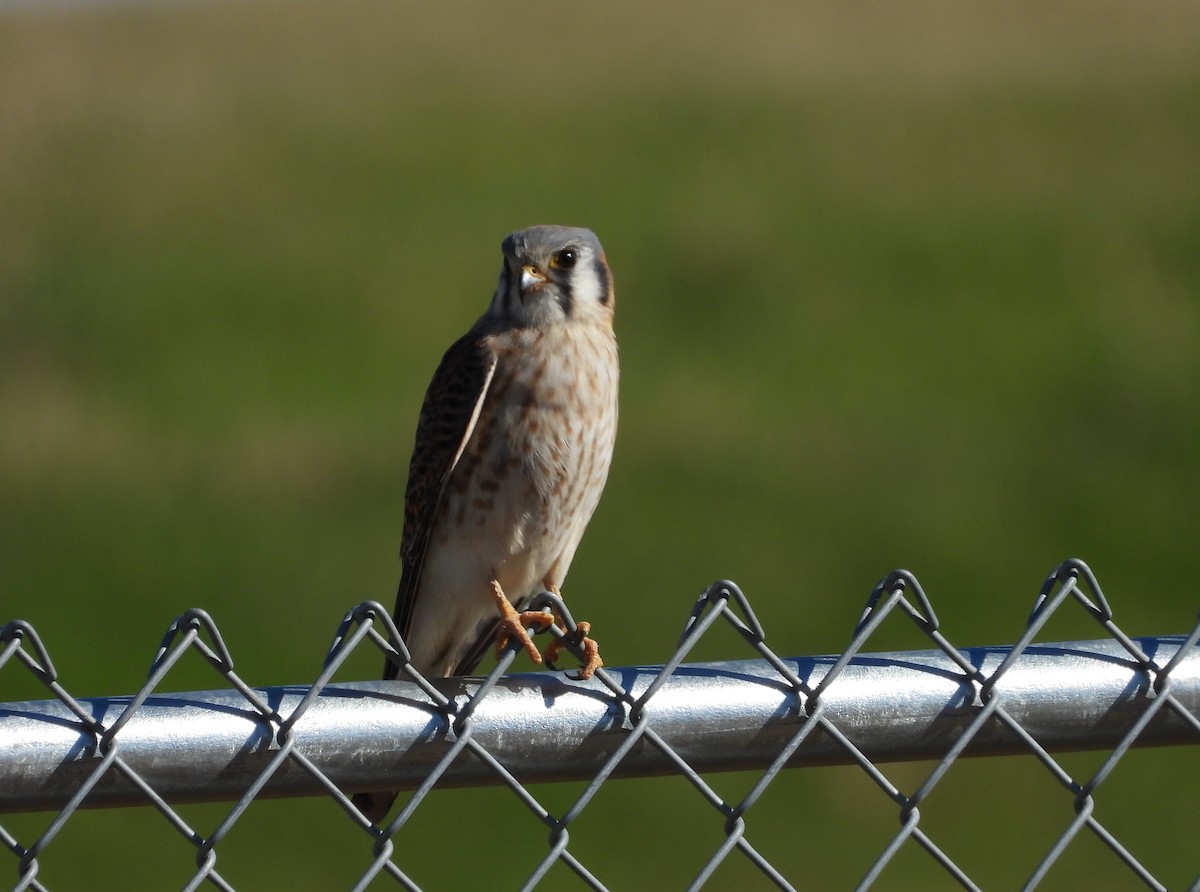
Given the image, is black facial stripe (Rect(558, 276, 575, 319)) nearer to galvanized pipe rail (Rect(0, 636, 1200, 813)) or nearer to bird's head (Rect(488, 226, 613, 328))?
bird's head (Rect(488, 226, 613, 328))

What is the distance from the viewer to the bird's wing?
351 centimetres

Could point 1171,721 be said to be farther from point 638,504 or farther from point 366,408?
point 366,408

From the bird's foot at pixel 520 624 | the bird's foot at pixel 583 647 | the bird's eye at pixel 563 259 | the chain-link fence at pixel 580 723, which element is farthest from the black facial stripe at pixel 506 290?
the chain-link fence at pixel 580 723

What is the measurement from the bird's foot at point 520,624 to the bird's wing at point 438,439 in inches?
14.9

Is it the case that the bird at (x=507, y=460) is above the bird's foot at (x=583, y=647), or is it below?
above

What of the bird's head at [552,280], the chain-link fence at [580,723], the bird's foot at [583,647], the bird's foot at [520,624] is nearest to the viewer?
the chain-link fence at [580,723]

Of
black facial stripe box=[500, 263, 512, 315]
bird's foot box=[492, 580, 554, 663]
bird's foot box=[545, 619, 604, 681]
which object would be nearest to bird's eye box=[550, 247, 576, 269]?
black facial stripe box=[500, 263, 512, 315]

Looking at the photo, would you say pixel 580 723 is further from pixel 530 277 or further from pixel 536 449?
pixel 530 277

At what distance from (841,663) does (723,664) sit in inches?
5.7

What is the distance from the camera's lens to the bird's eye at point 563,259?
3.72 meters

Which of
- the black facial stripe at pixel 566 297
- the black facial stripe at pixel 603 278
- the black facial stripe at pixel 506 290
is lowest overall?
the black facial stripe at pixel 506 290

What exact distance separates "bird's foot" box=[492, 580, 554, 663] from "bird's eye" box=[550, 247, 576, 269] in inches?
32.5

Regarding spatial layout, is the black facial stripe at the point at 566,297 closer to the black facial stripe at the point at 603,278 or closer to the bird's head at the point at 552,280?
the bird's head at the point at 552,280

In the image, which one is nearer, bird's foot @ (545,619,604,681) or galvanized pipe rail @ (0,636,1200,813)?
galvanized pipe rail @ (0,636,1200,813)
